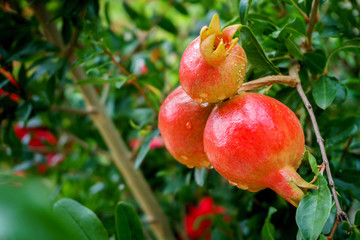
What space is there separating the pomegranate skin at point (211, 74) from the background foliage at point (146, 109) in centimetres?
6

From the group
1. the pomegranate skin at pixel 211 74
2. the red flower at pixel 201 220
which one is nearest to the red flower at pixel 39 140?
the red flower at pixel 201 220

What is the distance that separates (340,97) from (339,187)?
146 mm

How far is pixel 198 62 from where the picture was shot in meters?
0.38

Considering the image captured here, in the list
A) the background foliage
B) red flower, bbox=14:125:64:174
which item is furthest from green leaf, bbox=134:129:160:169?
red flower, bbox=14:125:64:174

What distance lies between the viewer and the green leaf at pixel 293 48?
0.47 metres

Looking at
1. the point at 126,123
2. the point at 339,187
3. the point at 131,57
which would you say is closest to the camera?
the point at 339,187

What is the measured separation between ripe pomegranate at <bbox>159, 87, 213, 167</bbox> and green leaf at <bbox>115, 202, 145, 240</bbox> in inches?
4.9

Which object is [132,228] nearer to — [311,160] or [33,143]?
[311,160]

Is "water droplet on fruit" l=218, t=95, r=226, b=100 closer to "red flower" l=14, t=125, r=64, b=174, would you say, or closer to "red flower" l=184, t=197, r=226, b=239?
"red flower" l=184, t=197, r=226, b=239

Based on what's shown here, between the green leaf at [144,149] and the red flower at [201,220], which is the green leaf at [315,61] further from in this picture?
the red flower at [201,220]

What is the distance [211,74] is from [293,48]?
0.58ft

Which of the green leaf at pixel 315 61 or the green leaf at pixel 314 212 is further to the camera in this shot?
the green leaf at pixel 315 61

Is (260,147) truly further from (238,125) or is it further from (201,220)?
(201,220)

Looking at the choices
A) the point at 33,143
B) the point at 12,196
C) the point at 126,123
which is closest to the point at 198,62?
the point at 12,196
